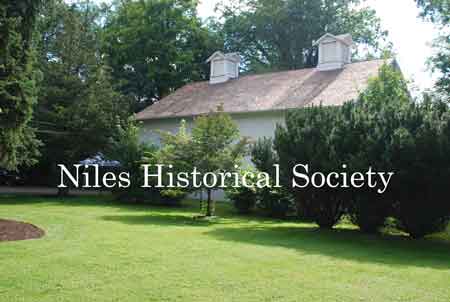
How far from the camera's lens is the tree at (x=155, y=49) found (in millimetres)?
36844

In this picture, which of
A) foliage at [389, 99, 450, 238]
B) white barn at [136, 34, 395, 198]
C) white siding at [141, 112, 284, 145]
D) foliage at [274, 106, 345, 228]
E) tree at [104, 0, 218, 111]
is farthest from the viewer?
tree at [104, 0, 218, 111]

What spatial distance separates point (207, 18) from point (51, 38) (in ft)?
65.5

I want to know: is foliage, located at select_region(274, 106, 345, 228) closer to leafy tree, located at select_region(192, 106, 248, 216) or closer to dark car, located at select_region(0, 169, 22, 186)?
leafy tree, located at select_region(192, 106, 248, 216)

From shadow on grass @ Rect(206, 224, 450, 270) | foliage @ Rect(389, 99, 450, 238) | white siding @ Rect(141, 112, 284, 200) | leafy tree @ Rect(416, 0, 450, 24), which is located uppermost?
leafy tree @ Rect(416, 0, 450, 24)

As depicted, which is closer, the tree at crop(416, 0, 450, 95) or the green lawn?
the green lawn

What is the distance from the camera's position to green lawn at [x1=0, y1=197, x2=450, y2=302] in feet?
20.7

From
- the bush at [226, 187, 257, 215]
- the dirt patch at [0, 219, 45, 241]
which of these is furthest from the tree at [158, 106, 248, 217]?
the dirt patch at [0, 219, 45, 241]

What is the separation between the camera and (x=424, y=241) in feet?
41.3

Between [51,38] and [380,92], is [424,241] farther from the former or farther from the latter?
[51,38]

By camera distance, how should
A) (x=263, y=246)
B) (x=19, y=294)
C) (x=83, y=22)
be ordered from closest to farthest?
(x=19, y=294) < (x=263, y=246) < (x=83, y=22)

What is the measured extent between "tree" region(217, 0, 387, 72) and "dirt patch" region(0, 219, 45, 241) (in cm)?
3110

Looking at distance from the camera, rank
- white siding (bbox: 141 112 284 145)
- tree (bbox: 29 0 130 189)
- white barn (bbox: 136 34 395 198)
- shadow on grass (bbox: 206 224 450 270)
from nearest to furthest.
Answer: shadow on grass (bbox: 206 224 450 270), white barn (bbox: 136 34 395 198), white siding (bbox: 141 112 284 145), tree (bbox: 29 0 130 189)

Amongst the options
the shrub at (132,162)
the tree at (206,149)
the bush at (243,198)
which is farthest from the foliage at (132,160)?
the tree at (206,149)

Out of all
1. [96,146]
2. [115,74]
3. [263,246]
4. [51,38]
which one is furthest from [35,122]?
[263,246]
